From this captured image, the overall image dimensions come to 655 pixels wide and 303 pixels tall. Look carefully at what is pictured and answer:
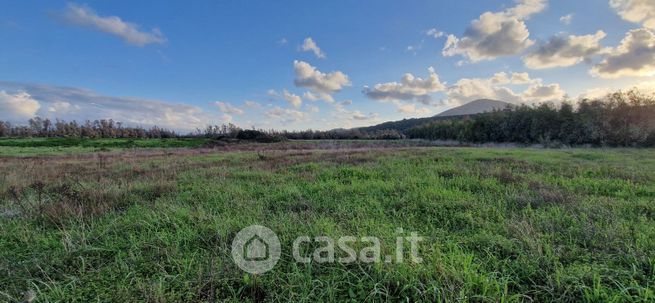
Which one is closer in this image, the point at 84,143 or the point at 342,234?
the point at 342,234

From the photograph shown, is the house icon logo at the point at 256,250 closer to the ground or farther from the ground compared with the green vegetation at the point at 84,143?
closer to the ground

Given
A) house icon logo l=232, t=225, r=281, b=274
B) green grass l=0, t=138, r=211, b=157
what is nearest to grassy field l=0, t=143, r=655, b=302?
house icon logo l=232, t=225, r=281, b=274

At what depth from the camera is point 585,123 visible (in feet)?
129

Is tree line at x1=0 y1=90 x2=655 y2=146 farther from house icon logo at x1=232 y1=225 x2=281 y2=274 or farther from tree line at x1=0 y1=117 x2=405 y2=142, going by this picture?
house icon logo at x1=232 y1=225 x2=281 y2=274

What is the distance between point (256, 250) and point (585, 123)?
53.4m

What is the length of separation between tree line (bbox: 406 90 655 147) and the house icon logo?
154ft

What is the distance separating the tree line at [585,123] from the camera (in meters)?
35.7

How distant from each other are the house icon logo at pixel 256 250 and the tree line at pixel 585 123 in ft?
154

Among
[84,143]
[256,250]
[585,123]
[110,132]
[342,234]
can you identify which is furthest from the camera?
[110,132]

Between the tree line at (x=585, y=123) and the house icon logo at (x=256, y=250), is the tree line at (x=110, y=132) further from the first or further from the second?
the house icon logo at (x=256, y=250)

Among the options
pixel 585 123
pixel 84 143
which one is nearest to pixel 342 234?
pixel 585 123

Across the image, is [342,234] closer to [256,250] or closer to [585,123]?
[256,250]

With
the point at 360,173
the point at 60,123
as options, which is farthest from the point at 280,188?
the point at 60,123

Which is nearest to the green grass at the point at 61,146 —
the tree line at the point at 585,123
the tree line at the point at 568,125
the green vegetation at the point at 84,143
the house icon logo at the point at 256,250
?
the green vegetation at the point at 84,143
